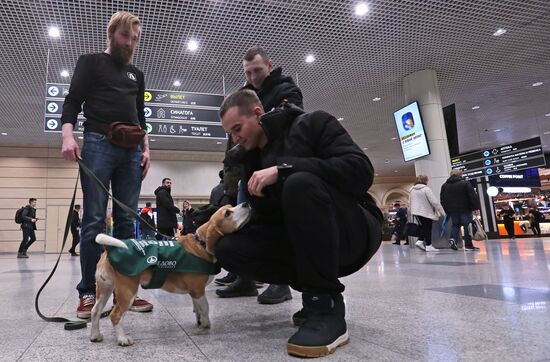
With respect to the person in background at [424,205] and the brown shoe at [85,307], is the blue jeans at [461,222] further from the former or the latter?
the brown shoe at [85,307]

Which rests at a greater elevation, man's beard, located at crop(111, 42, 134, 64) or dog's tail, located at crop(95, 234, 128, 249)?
man's beard, located at crop(111, 42, 134, 64)

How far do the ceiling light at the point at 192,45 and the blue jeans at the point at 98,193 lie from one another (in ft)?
16.6

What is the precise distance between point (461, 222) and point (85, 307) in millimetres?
7231

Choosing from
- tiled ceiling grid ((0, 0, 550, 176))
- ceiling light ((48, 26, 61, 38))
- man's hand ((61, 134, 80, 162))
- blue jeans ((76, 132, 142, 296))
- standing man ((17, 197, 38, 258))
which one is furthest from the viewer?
standing man ((17, 197, 38, 258))

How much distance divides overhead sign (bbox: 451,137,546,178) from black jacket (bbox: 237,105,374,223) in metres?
13.2

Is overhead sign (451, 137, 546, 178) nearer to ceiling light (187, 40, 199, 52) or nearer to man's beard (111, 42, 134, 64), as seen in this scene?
ceiling light (187, 40, 199, 52)

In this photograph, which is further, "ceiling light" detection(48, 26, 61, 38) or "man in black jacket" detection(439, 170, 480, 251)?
"man in black jacket" detection(439, 170, 480, 251)

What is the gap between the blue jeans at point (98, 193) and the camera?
212 cm

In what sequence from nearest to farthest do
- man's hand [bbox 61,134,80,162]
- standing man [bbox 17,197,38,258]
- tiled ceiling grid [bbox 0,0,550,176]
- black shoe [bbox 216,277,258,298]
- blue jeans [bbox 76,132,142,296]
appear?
man's hand [bbox 61,134,80,162] < blue jeans [bbox 76,132,142,296] < black shoe [bbox 216,277,258,298] < tiled ceiling grid [bbox 0,0,550,176] < standing man [bbox 17,197,38,258]

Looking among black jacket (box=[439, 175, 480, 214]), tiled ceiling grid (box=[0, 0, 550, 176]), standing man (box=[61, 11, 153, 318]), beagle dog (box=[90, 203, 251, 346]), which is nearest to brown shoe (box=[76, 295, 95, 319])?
standing man (box=[61, 11, 153, 318])

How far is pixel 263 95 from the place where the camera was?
8.14ft

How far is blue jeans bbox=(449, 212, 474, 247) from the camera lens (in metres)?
7.46

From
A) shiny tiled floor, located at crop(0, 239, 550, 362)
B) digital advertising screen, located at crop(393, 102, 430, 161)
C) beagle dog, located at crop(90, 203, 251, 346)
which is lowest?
shiny tiled floor, located at crop(0, 239, 550, 362)

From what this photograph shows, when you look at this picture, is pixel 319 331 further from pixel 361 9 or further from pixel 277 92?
pixel 361 9
